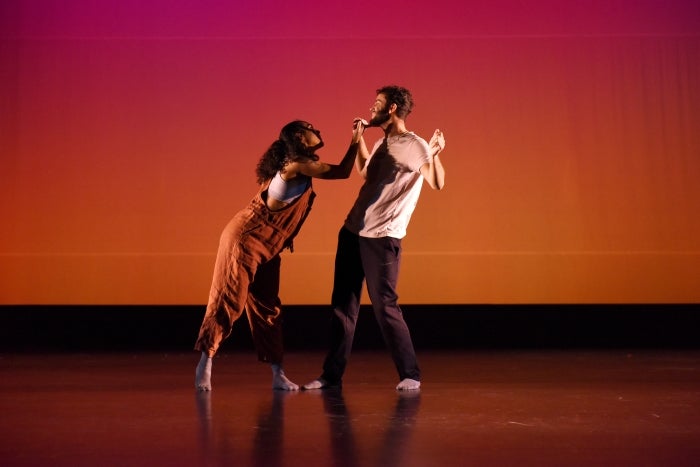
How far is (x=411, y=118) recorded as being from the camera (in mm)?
5113

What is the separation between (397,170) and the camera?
3506 mm

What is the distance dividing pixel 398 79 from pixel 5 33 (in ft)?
7.02

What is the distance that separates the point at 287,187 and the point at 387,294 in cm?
53

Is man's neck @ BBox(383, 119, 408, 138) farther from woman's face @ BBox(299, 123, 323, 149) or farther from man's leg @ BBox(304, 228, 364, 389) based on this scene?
man's leg @ BBox(304, 228, 364, 389)

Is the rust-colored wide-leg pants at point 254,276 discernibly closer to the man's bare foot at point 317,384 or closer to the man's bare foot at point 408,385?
the man's bare foot at point 317,384

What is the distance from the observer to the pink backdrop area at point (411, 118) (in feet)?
16.8

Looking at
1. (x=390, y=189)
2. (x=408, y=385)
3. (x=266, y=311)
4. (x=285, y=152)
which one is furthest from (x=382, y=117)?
(x=408, y=385)

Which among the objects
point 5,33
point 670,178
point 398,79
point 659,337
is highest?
point 5,33

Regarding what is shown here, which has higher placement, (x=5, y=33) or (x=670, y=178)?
(x=5, y=33)

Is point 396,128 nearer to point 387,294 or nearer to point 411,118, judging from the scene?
point 387,294

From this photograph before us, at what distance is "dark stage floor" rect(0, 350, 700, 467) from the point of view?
2221 millimetres

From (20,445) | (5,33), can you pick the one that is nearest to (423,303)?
(5,33)

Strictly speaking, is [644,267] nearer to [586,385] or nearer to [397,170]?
[586,385]

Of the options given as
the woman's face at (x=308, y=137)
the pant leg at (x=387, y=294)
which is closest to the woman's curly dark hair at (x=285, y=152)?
the woman's face at (x=308, y=137)
